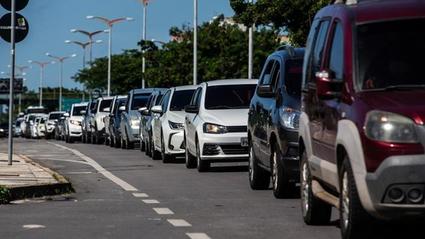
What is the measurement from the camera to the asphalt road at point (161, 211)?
11.5 m

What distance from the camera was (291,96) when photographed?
50.3 ft

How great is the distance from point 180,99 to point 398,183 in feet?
61.7

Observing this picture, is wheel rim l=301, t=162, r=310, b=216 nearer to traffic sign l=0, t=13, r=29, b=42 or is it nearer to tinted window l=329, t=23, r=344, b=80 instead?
tinted window l=329, t=23, r=344, b=80

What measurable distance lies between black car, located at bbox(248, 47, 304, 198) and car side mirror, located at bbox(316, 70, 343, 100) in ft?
15.5

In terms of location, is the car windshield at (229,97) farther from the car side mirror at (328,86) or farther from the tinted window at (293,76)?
the car side mirror at (328,86)

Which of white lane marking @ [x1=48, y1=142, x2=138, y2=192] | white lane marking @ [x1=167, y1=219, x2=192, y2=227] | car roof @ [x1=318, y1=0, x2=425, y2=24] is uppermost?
car roof @ [x1=318, y1=0, x2=425, y2=24]

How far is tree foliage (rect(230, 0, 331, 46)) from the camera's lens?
108ft

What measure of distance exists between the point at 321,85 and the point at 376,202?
1.43m

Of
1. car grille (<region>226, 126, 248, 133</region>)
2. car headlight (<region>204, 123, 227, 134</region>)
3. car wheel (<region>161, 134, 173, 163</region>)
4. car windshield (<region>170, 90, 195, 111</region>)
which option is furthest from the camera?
car windshield (<region>170, 90, 195, 111</region>)

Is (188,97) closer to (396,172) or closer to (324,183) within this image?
(324,183)

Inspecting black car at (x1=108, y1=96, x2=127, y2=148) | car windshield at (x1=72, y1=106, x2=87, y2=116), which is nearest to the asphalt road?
black car at (x1=108, y1=96, x2=127, y2=148)

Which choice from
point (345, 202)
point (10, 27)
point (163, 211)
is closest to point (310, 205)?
point (345, 202)

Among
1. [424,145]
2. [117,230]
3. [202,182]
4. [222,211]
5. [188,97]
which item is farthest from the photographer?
[188,97]

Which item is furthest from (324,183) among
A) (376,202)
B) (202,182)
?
(202,182)
